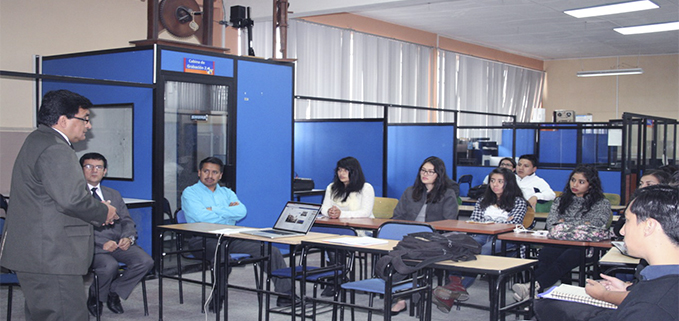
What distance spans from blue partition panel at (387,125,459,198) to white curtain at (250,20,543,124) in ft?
5.65

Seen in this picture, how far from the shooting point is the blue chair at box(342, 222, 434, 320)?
12.0 feet

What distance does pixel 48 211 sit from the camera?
2922 millimetres

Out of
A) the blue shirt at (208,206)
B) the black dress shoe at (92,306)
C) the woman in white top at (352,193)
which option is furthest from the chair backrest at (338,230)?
the black dress shoe at (92,306)

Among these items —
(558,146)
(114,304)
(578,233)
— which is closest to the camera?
(578,233)

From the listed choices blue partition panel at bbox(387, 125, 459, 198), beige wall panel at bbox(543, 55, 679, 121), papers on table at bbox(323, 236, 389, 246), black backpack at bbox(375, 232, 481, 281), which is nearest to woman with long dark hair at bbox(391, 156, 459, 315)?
papers on table at bbox(323, 236, 389, 246)

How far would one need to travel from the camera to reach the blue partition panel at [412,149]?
346 inches

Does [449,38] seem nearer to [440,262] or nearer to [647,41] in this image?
[647,41]

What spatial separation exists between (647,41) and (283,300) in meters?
11.9

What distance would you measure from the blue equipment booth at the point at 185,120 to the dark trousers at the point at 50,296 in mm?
2562

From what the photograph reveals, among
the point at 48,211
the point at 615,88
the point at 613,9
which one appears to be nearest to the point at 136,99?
the point at 48,211

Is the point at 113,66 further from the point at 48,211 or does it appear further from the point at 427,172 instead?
the point at 48,211

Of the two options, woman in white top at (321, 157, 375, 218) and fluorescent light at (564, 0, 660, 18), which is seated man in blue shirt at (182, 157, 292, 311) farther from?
fluorescent light at (564, 0, 660, 18)

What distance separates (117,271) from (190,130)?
1801mm

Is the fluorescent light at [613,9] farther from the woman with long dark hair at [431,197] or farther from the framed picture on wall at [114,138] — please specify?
the framed picture on wall at [114,138]
